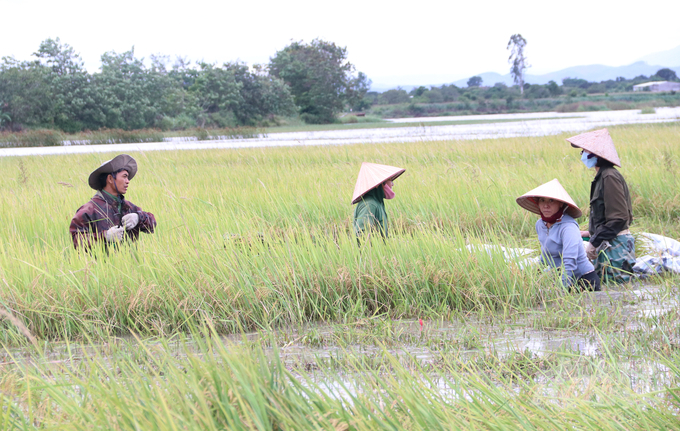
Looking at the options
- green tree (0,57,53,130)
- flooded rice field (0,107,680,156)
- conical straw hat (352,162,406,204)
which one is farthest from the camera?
green tree (0,57,53,130)

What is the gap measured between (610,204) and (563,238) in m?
0.62

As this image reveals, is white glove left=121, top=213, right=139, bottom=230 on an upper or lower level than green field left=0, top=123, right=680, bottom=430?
upper

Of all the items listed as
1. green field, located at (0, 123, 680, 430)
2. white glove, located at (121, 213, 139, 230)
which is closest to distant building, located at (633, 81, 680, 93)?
green field, located at (0, 123, 680, 430)

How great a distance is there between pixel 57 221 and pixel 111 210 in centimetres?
166

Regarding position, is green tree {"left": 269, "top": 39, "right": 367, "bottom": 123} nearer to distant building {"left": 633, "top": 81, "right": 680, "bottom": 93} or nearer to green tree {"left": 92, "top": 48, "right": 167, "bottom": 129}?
green tree {"left": 92, "top": 48, "right": 167, "bottom": 129}

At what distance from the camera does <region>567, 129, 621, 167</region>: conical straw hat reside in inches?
172

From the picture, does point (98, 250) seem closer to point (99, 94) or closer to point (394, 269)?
point (394, 269)

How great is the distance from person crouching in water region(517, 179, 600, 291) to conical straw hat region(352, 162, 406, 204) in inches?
43.0

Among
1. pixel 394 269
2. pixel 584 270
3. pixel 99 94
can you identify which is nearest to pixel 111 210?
pixel 394 269

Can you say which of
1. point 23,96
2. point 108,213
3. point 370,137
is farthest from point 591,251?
point 23,96

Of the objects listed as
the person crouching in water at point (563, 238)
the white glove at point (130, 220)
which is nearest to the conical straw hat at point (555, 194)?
the person crouching in water at point (563, 238)

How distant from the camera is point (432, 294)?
3865mm

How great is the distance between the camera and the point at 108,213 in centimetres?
432

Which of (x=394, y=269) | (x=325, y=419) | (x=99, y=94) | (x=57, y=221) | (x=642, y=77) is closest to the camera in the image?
(x=325, y=419)
